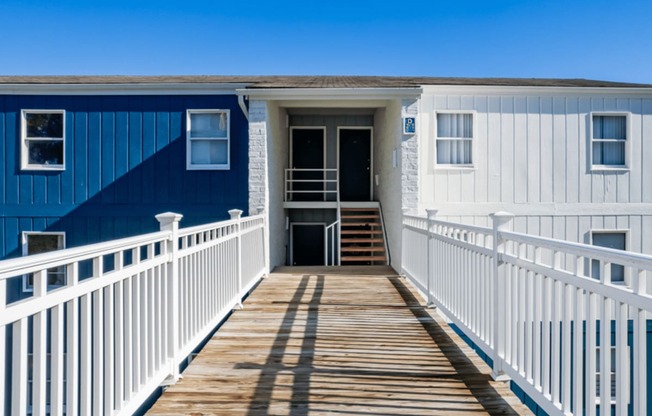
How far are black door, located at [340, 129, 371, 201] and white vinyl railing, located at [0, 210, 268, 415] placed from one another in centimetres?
763

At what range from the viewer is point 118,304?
2326 mm

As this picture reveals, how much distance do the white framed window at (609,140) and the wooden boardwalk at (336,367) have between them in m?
6.25

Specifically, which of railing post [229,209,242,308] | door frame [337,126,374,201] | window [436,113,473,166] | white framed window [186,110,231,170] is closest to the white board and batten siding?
window [436,113,473,166]

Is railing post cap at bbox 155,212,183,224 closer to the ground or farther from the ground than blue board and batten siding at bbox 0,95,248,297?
closer to the ground

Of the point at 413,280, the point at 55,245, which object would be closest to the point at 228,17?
the point at 55,245

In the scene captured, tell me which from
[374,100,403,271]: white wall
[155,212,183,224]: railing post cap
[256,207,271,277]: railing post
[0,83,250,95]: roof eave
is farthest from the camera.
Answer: [0,83,250,95]: roof eave

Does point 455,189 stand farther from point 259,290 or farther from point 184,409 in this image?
point 184,409

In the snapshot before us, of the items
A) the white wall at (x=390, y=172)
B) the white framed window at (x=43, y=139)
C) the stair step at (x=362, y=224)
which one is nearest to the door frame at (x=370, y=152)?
the white wall at (x=390, y=172)

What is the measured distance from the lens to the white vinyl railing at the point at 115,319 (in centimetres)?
154

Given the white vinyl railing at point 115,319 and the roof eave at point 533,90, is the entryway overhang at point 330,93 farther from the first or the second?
the white vinyl railing at point 115,319

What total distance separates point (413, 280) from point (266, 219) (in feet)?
8.95

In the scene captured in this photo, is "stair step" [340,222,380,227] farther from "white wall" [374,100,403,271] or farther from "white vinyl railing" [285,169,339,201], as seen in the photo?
"white vinyl railing" [285,169,339,201]

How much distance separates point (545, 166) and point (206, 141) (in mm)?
6850

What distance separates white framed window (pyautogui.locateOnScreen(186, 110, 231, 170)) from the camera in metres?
8.87
